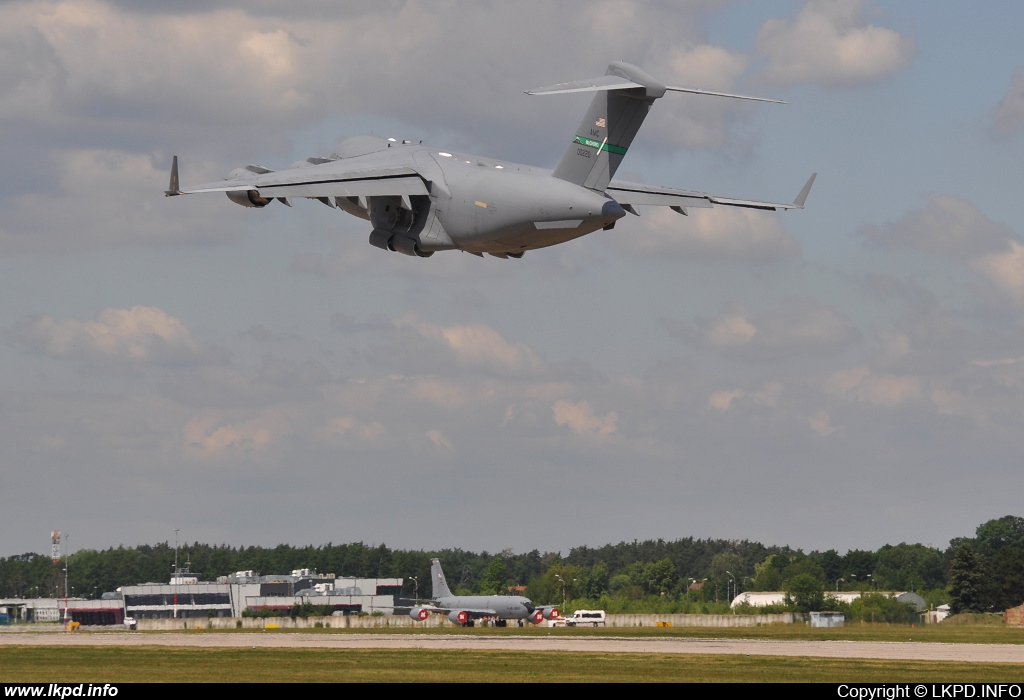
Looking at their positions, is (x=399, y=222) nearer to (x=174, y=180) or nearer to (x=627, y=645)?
(x=174, y=180)

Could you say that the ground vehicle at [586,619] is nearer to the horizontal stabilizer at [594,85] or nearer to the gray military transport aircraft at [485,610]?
the gray military transport aircraft at [485,610]

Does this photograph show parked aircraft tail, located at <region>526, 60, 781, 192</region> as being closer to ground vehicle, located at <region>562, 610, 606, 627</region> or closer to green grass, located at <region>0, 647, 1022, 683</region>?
green grass, located at <region>0, 647, 1022, 683</region>

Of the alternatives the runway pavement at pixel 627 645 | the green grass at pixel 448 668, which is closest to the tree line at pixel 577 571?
the runway pavement at pixel 627 645

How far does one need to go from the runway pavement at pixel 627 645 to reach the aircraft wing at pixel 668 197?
56.5 ft

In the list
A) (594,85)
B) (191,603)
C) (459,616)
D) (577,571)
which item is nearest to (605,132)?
(594,85)

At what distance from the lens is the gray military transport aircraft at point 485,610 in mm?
103188

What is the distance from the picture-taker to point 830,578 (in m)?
155

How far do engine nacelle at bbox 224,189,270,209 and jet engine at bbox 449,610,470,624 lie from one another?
59835 millimetres

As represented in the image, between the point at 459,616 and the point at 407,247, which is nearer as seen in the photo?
the point at 407,247

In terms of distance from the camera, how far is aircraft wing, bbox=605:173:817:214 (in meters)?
49.2

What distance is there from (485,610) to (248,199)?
203 feet

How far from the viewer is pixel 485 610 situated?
104 m

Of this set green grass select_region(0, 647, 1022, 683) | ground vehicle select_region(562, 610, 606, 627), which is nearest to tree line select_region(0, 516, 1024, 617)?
ground vehicle select_region(562, 610, 606, 627)
